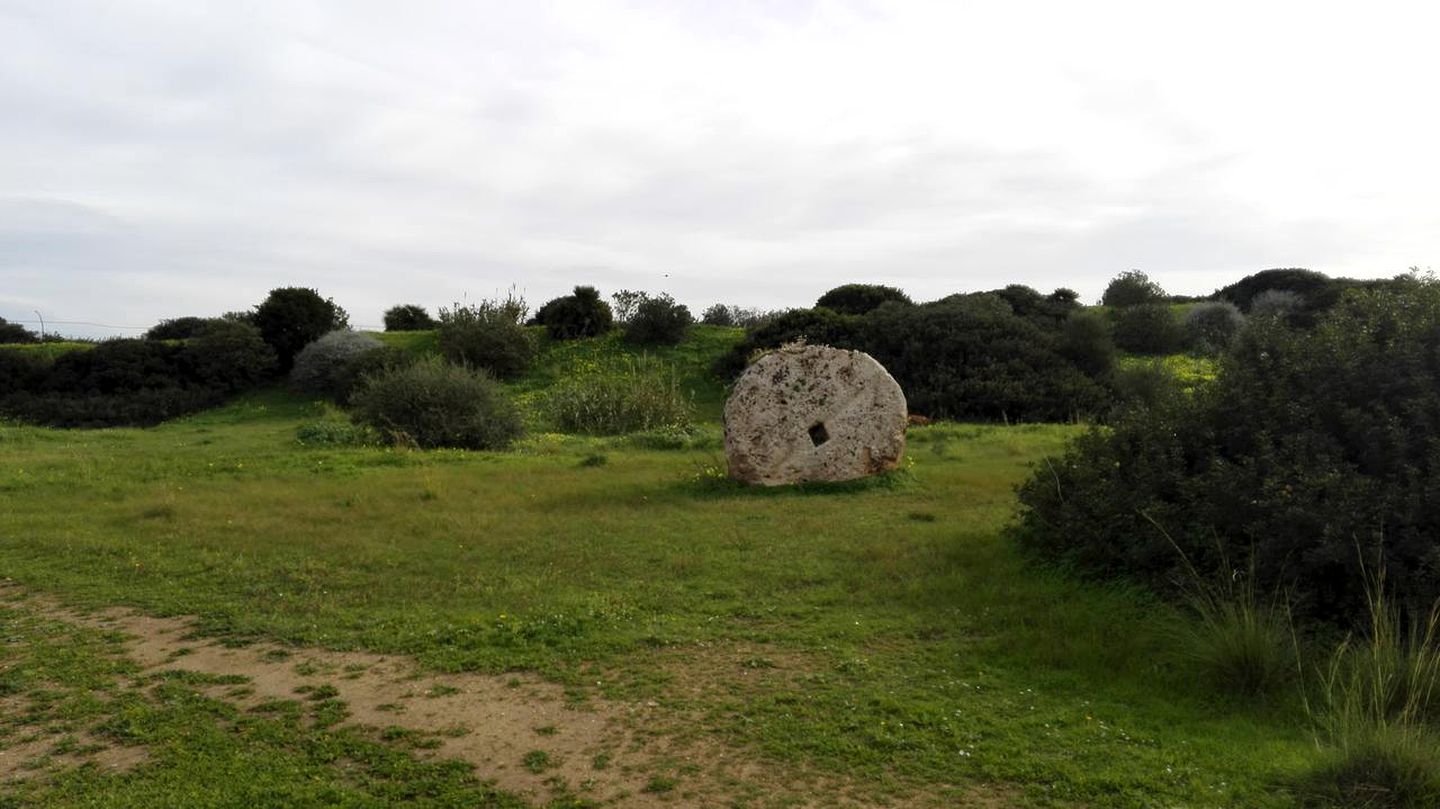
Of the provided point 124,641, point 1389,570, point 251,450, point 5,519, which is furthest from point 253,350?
point 1389,570

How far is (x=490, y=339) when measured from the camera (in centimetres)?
3045

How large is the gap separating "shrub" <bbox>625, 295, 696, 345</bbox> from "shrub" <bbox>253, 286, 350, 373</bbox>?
10.7 metres

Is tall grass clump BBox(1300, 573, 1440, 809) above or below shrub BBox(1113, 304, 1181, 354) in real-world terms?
below

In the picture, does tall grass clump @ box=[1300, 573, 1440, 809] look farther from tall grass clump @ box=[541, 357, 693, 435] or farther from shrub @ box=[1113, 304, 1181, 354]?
shrub @ box=[1113, 304, 1181, 354]

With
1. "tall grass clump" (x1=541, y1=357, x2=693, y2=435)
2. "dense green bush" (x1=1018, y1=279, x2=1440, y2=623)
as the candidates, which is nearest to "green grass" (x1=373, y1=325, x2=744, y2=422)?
"tall grass clump" (x1=541, y1=357, x2=693, y2=435)

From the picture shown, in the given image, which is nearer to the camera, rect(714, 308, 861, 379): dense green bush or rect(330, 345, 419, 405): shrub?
rect(330, 345, 419, 405): shrub

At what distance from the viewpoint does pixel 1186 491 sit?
22.4ft

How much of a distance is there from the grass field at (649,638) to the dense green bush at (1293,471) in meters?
0.60

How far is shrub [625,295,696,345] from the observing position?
33.1 meters

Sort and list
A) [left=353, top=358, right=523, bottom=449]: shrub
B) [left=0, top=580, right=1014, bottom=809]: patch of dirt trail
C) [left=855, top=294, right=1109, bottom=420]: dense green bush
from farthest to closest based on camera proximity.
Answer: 1. [left=855, top=294, right=1109, bottom=420]: dense green bush
2. [left=353, top=358, right=523, bottom=449]: shrub
3. [left=0, top=580, right=1014, bottom=809]: patch of dirt trail

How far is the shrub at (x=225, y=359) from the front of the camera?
29.5m

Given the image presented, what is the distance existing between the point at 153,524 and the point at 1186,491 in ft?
31.3

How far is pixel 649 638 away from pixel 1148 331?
30.6m

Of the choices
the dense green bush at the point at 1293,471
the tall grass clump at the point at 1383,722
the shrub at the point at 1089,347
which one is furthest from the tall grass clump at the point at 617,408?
the tall grass clump at the point at 1383,722
